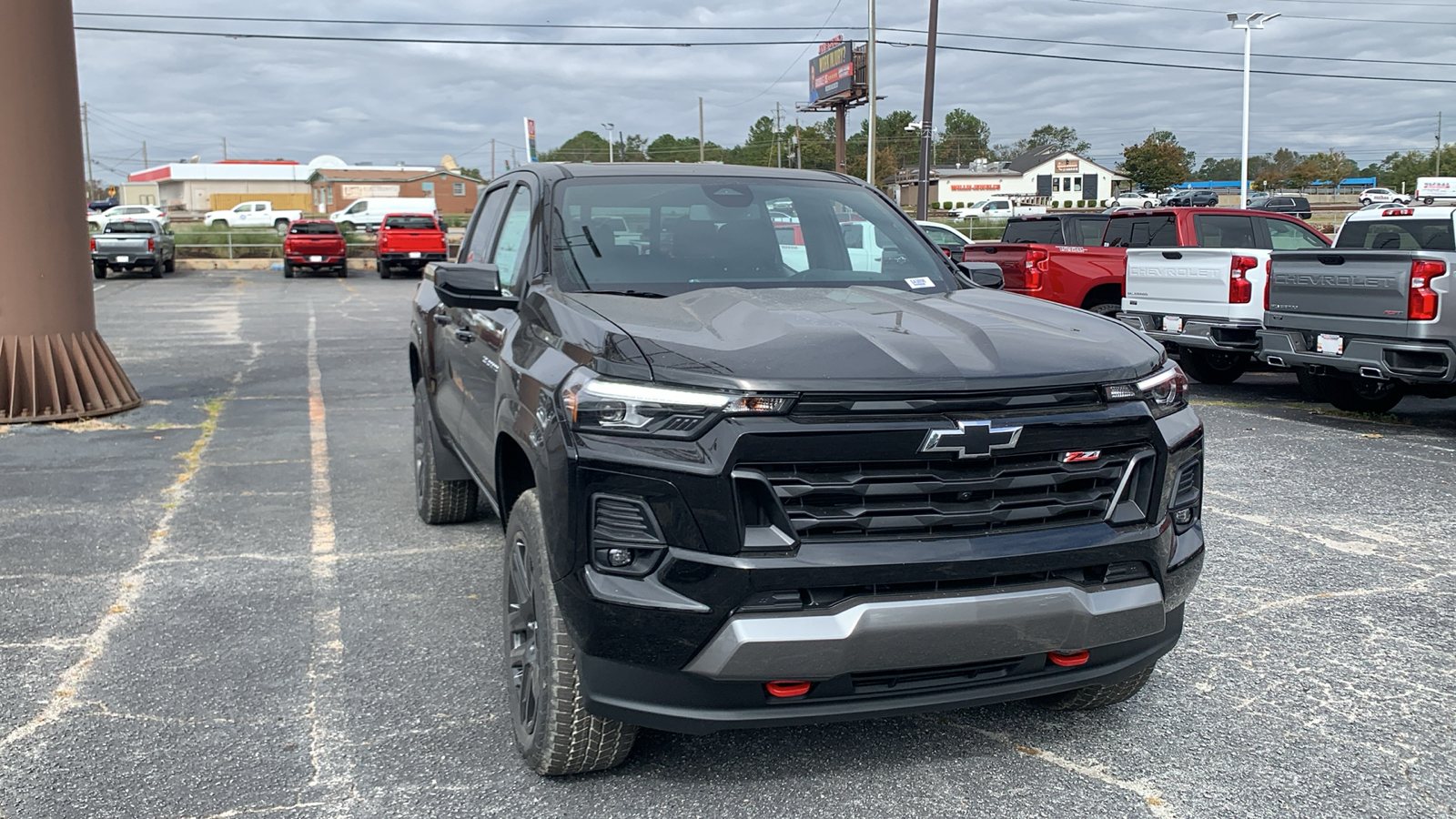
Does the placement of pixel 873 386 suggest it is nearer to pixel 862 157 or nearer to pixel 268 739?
pixel 268 739

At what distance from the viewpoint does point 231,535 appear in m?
6.09

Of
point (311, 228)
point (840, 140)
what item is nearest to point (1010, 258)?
point (311, 228)

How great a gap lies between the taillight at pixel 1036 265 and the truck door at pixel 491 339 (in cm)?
951

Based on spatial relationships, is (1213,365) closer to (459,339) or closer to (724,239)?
(724,239)

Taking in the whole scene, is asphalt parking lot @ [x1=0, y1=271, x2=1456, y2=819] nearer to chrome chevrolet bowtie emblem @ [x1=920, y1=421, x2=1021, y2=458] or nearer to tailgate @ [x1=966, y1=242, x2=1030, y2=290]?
chrome chevrolet bowtie emblem @ [x1=920, y1=421, x2=1021, y2=458]

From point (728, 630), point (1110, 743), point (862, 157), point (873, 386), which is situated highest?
point (862, 157)

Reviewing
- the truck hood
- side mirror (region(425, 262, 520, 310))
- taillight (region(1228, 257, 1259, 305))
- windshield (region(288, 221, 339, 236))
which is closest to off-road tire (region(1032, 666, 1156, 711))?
the truck hood

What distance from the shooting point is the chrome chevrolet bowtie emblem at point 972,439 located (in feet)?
9.29

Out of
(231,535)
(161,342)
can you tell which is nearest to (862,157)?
(161,342)

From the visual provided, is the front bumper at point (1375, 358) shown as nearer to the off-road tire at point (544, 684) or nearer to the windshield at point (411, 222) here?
the off-road tire at point (544, 684)

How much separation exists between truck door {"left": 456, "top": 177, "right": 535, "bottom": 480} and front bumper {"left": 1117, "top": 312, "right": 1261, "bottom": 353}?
23.9ft

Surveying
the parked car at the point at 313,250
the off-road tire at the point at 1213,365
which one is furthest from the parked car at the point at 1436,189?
the parked car at the point at 313,250

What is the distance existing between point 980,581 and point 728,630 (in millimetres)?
654

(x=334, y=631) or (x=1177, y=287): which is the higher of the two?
(x=1177, y=287)
